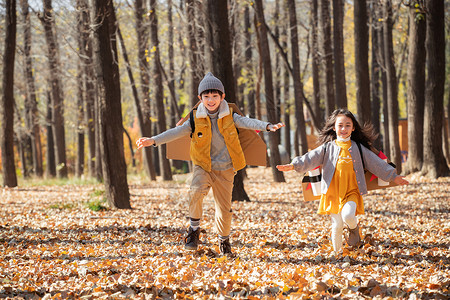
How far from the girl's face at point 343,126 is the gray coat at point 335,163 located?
0.14 metres

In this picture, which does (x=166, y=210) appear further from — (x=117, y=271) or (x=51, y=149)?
(x=51, y=149)

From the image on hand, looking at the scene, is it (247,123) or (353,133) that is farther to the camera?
(353,133)

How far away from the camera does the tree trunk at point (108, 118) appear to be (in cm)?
1052

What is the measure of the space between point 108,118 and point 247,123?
5.42 meters

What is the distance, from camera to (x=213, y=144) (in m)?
6.04

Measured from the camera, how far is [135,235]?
7.83 meters

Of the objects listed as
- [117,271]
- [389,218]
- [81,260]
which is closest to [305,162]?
[117,271]

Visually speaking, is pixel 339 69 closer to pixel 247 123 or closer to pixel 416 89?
pixel 416 89

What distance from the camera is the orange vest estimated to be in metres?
5.96

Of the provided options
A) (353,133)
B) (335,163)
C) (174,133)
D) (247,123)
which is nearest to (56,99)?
(174,133)

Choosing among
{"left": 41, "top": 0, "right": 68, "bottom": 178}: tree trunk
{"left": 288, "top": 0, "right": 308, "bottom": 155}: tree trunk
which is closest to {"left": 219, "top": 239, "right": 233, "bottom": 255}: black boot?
{"left": 288, "top": 0, "right": 308, "bottom": 155}: tree trunk

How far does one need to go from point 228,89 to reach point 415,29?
21.2 feet

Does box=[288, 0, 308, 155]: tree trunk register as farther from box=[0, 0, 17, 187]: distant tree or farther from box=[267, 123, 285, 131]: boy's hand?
box=[267, 123, 285, 131]: boy's hand

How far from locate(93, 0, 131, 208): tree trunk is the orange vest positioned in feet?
16.5
